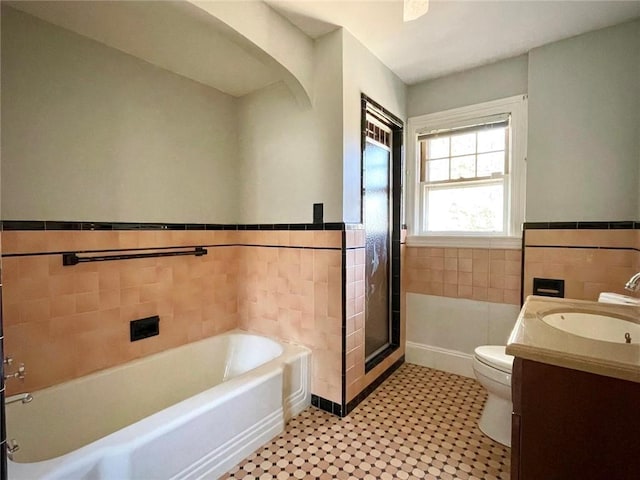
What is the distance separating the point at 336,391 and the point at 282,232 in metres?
1.13

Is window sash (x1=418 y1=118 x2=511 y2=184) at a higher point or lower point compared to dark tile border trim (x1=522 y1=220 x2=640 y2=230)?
higher

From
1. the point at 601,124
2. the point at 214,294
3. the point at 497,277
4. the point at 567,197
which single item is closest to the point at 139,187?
the point at 214,294

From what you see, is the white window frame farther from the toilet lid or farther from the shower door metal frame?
the toilet lid

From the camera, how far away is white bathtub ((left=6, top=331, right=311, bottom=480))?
3.96 ft

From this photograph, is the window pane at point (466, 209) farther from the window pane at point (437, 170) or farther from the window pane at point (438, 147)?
the window pane at point (438, 147)

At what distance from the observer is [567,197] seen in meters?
2.10

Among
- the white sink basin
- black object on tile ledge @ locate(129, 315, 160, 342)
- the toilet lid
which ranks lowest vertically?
the toilet lid

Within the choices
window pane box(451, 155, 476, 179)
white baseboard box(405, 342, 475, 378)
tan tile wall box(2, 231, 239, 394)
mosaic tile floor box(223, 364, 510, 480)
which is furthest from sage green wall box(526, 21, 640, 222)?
tan tile wall box(2, 231, 239, 394)

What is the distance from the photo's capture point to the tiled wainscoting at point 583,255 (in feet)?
6.35

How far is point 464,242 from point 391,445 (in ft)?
5.14

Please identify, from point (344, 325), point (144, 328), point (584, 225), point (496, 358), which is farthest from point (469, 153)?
point (144, 328)

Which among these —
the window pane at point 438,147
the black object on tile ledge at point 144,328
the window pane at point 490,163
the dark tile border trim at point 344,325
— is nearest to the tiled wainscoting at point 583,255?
the window pane at point 490,163

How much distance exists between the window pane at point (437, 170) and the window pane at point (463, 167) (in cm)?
5

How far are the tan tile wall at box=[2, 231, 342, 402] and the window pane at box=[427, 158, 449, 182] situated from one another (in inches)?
48.0
